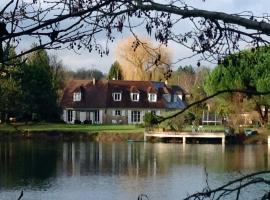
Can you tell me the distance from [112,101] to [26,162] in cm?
2437

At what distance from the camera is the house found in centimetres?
4766

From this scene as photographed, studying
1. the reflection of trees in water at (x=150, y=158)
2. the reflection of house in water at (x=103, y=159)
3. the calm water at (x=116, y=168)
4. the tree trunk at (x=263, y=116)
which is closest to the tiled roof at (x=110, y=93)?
the tree trunk at (x=263, y=116)

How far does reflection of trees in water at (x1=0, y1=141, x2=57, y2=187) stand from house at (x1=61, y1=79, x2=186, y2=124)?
1395cm

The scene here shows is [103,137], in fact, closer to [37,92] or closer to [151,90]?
[37,92]

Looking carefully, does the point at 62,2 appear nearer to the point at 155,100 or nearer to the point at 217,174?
the point at 217,174

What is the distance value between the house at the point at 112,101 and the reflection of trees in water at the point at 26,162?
549 inches

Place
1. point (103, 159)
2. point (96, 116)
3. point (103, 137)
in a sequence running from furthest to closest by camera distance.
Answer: point (96, 116) → point (103, 137) → point (103, 159)

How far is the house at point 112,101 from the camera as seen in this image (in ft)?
156

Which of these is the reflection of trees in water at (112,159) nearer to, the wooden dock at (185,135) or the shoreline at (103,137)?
the wooden dock at (185,135)

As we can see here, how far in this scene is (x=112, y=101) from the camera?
4800cm

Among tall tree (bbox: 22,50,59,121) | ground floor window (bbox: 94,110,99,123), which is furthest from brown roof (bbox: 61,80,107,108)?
tall tree (bbox: 22,50,59,121)

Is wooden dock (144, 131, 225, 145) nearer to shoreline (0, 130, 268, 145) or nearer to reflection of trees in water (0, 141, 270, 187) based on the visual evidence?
shoreline (0, 130, 268, 145)

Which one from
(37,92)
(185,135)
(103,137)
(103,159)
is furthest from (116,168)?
(37,92)

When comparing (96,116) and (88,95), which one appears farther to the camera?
(88,95)
